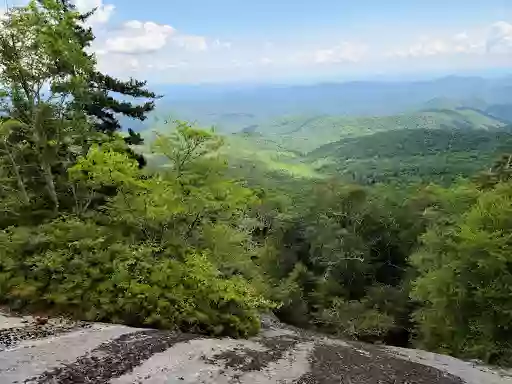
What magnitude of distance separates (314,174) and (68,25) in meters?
176

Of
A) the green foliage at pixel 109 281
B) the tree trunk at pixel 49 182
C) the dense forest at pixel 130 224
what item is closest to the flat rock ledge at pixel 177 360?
the green foliage at pixel 109 281

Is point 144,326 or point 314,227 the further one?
point 314,227

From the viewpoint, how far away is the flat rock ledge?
499 inches

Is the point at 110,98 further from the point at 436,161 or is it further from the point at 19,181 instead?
the point at 436,161

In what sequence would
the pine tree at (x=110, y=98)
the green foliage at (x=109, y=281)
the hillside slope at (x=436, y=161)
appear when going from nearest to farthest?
the green foliage at (x=109, y=281)
the pine tree at (x=110, y=98)
the hillside slope at (x=436, y=161)

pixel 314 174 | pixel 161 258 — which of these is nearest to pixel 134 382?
pixel 161 258

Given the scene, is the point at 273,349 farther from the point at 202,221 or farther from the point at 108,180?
the point at 108,180

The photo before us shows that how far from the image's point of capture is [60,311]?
17234 millimetres

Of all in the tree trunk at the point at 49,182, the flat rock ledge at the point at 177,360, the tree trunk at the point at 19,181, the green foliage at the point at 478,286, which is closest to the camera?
the flat rock ledge at the point at 177,360

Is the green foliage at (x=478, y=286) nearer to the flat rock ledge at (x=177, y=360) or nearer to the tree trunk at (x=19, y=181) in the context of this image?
the flat rock ledge at (x=177, y=360)

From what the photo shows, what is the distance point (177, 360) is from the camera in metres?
14.1

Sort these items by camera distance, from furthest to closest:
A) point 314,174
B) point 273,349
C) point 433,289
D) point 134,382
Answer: point 314,174, point 433,289, point 273,349, point 134,382

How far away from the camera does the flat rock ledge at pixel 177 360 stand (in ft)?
41.6

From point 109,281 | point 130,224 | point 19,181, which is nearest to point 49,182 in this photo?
point 19,181
